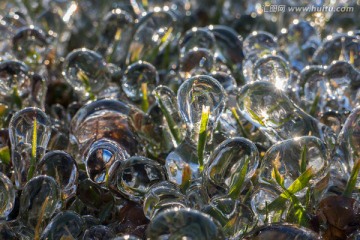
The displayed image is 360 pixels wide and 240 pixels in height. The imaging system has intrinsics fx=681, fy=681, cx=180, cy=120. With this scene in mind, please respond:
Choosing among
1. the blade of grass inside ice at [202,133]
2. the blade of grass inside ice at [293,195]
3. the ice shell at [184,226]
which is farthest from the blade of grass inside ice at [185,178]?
the ice shell at [184,226]

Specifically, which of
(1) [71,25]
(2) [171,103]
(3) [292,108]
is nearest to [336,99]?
(3) [292,108]

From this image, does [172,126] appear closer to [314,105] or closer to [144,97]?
[144,97]

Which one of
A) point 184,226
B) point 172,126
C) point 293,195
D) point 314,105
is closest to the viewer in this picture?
point 184,226

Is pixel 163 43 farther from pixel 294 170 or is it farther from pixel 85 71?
pixel 294 170

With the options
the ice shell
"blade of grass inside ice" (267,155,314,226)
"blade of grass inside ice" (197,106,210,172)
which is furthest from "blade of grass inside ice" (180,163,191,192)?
the ice shell

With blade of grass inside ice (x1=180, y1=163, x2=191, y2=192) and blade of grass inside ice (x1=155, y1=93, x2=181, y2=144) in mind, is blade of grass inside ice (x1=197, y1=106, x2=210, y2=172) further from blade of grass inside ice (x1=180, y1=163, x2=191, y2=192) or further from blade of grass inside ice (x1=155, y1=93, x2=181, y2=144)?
blade of grass inside ice (x1=155, y1=93, x2=181, y2=144)

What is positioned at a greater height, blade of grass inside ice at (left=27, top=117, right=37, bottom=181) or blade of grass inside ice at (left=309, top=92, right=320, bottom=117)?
blade of grass inside ice at (left=309, top=92, right=320, bottom=117)

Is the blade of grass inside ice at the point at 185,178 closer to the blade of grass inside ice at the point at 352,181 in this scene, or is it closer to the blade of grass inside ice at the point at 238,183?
the blade of grass inside ice at the point at 238,183

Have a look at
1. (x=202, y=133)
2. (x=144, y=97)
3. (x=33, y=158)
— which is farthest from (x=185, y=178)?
(x=144, y=97)

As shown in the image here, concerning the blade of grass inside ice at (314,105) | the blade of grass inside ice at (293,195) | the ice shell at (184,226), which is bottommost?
the blade of grass inside ice at (293,195)
